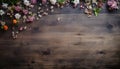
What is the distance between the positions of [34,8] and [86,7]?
49cm

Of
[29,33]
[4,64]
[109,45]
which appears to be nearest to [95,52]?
[109,45]

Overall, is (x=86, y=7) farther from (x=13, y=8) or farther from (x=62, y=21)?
(x=13, y=8)

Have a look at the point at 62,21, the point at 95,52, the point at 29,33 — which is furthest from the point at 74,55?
the point at 29,33

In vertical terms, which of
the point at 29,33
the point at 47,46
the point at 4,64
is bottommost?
the point at 4,64

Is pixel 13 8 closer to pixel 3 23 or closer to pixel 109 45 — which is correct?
pixel 3 23

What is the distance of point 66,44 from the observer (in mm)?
1999

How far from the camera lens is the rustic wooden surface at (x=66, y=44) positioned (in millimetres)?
1974

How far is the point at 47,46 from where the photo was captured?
6.54 ft

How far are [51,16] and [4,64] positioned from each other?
0.61 m

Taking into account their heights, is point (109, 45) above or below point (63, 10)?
below

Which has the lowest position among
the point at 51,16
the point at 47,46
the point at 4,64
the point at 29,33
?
the point at 4,64

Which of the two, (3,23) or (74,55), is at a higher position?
(3,23)

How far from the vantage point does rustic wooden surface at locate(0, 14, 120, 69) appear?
1974 mm

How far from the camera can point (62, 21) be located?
2.04 meters
